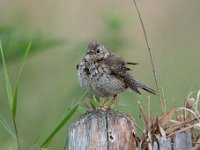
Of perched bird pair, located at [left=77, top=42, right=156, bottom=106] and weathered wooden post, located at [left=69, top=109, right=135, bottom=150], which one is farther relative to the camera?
perched bird pair, located at [left=77, top=42, right=156, bottom=106]

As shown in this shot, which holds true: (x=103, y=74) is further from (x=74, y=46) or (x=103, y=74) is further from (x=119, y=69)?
(x=74, y=46)

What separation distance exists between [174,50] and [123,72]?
13.0 ft

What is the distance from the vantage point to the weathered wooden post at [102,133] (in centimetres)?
593

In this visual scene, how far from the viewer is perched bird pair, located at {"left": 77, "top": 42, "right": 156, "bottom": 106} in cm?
764

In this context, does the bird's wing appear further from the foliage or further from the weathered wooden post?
the weathered wooden post

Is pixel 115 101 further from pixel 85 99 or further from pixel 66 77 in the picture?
pixel 66 77

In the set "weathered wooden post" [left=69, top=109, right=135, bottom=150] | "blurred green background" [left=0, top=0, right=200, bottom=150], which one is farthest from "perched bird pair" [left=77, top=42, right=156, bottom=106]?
"weathered wooden post" [left=69, top=109, right=135, bottom=150]

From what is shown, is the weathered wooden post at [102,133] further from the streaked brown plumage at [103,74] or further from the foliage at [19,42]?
the foliage at [19,42]

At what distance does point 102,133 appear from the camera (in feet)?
19.6

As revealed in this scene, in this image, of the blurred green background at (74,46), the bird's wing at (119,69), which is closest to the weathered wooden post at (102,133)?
the bird's wing at (119,69)

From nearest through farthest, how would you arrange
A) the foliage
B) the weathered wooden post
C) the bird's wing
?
the weathered wooden post < the bird's wing < the foliage

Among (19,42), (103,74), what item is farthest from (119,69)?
(19,42)

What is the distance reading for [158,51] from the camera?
11.7 m

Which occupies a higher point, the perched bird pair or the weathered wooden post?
the perched bird pair
